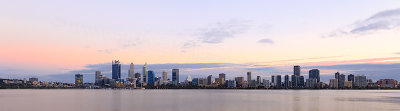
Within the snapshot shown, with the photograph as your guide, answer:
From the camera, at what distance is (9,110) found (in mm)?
67875

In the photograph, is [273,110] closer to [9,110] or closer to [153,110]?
[153,110]

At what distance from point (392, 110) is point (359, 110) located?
588cm

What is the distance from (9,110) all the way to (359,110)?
214 ft

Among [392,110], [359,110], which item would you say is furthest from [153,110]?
[392,110]

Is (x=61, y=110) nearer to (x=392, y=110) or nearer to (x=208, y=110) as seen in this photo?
(x=208, y=110)

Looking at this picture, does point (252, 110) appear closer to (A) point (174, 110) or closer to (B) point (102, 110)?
(A) point (174, 110)

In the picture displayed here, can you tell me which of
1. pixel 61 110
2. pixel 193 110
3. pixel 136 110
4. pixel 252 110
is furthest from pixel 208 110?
pixel 61 110

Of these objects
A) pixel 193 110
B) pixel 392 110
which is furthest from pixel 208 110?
pixel 392 110

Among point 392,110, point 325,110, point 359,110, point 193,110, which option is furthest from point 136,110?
point 392,110

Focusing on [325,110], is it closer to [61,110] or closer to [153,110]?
[153,110]

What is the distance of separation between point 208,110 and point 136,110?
45.4 ft

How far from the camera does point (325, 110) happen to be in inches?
2714

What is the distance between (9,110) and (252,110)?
45348 millimetres

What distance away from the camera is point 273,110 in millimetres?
69125
